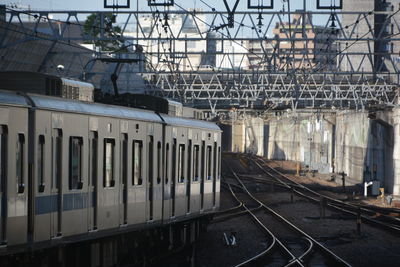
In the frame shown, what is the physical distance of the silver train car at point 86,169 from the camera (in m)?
10.0

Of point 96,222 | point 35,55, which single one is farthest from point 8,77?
point 35,55

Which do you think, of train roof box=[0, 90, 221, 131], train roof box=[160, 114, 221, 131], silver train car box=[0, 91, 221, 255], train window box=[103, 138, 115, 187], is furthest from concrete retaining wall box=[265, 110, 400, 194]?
train window box=[103, 138, 115, 187]

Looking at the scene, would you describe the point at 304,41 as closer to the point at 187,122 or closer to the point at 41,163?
the point at 187,122

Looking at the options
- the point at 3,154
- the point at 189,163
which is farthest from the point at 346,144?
the point at 3,154

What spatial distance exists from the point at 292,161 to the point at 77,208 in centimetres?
6600

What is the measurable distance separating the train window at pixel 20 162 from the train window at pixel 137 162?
4095 mm

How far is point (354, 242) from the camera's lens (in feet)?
66.8

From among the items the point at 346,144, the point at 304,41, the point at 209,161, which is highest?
the point at 304,41

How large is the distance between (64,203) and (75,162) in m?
0.66

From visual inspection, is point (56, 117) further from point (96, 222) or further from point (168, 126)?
point (168, 126)

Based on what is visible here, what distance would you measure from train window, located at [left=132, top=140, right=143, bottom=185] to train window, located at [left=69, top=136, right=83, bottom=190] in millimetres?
2271

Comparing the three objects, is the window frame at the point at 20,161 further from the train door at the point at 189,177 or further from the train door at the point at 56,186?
the train door at the point at 189,177

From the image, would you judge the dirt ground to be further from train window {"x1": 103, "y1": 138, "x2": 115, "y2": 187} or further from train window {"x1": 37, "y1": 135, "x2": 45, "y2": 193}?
train window {"x1": 37, "y1": 135, "x2": 45, "y2": 193}

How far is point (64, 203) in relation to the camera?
1138 centimetres
